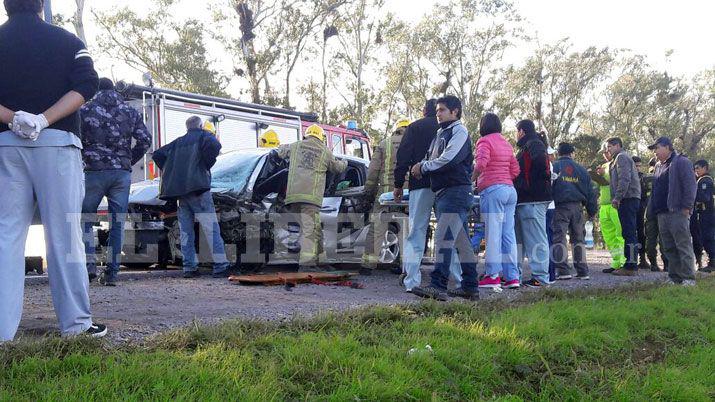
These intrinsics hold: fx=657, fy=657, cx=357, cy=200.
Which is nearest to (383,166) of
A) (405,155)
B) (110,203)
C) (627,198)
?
(405,155)

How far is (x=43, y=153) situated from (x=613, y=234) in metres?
8.74

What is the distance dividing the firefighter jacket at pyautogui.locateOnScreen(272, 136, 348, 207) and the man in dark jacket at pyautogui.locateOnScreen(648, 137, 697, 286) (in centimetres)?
407

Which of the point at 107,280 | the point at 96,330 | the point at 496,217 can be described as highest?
the point at 496,217

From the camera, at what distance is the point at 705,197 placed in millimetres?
10938

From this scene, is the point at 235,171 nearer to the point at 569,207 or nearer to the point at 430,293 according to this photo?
the point at 430,293

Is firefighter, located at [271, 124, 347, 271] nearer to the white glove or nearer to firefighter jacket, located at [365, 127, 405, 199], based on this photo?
firefighter jacket, located at [365, 127, 405, 199]

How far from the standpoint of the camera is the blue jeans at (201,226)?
24.1 feet

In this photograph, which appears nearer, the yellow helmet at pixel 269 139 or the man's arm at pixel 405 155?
the man's arm at pixel 405 155

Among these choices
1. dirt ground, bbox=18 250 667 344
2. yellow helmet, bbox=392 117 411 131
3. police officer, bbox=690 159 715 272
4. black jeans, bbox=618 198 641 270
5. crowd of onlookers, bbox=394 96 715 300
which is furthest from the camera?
police officer, bbox=690 159 715 272

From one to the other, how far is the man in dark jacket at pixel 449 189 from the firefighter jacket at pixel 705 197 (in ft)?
21.6

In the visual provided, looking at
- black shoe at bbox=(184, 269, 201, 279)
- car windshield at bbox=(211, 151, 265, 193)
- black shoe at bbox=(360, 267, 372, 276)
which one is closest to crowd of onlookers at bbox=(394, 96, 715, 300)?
black shoe at bbox=(360, 267, 372, 276)

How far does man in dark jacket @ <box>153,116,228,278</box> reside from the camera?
288 inches

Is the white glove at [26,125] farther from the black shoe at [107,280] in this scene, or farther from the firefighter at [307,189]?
the firefighter at [307,189]

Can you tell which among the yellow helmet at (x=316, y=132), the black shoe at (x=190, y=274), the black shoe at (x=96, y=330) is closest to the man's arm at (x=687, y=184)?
the yellow helmet at (x=316, y=132)
